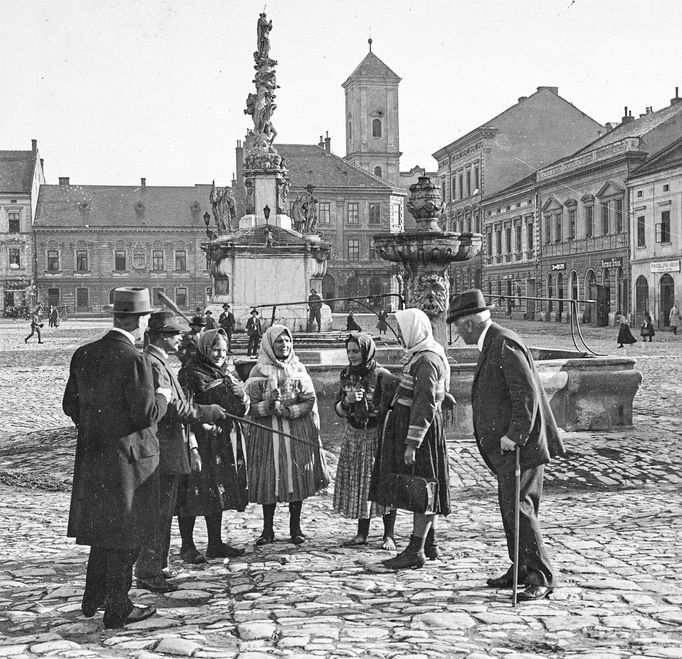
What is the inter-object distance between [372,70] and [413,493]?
8782cm

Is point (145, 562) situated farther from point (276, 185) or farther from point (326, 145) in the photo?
point (326, 145)

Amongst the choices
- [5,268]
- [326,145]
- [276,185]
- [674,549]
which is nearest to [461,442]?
[674,549]

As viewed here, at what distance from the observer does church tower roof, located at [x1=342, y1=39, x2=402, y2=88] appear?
8944 cm

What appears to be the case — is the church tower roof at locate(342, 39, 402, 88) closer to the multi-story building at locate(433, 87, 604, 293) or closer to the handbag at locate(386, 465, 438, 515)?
the multi-story building at locate(433, 87, 604, 293)

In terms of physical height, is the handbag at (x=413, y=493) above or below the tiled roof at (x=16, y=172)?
below

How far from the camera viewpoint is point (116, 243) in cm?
7581

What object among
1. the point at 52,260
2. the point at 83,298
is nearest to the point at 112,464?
the point at 83,298

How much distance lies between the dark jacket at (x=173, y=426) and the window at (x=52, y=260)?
73.0 meters

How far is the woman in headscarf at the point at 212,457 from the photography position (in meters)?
6.03

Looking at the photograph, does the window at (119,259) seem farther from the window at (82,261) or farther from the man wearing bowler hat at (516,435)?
the man wearing bowler hat at (516,435)

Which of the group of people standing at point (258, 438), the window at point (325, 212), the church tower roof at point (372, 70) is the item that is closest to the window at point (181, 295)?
the window at point (325, 212)

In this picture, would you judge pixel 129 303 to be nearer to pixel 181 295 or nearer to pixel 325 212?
pixel 325 212

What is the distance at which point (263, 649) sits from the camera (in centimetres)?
434

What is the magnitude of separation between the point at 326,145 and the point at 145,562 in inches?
3175
